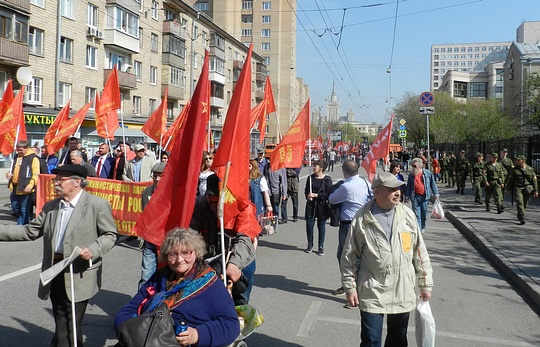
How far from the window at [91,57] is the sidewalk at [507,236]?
24564 millimetres

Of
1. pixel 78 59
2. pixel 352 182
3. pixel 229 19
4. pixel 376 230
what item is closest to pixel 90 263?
pixel 376 230

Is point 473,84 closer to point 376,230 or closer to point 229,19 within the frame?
point 229,19

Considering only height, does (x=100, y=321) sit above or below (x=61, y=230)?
below

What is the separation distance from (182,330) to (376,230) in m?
1.74

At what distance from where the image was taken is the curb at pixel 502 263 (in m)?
6.82

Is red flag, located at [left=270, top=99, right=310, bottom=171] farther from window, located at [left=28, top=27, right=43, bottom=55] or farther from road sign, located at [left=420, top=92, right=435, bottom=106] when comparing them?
window, located at [left=28, top=27, right=43, bottom=55]

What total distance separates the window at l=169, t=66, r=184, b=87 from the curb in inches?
1408

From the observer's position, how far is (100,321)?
18.0 ft

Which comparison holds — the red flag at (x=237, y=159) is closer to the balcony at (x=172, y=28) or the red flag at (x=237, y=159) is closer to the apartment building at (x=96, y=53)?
the apartment building at (x=96, y=53)

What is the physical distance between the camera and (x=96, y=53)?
113 feet

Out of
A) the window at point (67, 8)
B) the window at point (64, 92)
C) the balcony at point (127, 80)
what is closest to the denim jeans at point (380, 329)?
the window at point (64, 92)

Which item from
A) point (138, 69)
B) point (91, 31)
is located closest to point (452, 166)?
point (91, 31)

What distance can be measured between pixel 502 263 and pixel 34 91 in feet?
87.4

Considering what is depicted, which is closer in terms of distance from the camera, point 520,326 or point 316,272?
point 520,326
